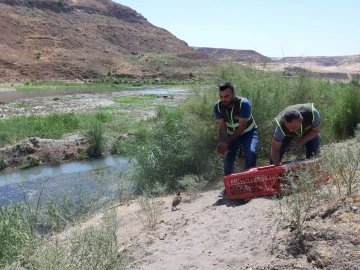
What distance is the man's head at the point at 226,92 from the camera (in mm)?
6816

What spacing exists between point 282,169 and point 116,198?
4472mm

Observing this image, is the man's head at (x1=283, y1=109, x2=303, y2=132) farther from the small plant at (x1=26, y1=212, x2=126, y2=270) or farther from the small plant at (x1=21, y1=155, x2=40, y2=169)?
the small plant at (x1=21, y1=155, x2=40, y2=169)

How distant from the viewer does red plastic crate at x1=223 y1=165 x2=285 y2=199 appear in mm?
6043

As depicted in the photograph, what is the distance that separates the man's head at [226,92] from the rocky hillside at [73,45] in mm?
→ 48053

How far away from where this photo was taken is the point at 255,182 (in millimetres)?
6242

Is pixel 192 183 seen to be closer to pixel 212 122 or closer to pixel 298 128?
pixel 212 122

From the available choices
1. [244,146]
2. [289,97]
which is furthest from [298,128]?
[289,97]

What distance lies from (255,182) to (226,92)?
53.9 inches

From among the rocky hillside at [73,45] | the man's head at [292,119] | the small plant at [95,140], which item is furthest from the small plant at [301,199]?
the rocky hillside at [73,45]

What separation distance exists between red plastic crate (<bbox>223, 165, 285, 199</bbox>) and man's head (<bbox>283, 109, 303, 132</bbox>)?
54 centimetres

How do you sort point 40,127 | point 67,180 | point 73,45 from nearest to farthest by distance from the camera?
point 67,180
point 40,127
point 73,45

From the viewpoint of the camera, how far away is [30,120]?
20734 millimetres

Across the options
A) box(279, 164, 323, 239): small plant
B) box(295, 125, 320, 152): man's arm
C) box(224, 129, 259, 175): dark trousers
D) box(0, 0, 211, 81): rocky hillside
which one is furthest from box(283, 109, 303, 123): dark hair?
box(0, 0, 211, 81): rocky hillside

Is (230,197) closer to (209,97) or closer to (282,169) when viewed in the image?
(282,169)
